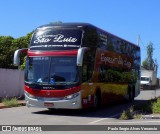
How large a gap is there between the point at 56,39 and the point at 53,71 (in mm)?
1525

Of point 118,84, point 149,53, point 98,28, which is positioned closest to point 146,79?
point 149,53

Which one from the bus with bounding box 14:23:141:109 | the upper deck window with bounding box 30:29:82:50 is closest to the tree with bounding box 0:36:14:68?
the bus with bounding box 14:23:141:109

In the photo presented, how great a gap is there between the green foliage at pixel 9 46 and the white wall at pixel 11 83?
19277 millimetres

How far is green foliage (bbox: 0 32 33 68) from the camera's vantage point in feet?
164

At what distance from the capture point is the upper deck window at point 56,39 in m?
18.3

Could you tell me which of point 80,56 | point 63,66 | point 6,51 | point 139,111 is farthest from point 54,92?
point 6,51

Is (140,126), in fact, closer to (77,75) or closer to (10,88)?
(77,75)

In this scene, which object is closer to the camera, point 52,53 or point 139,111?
point 52,53

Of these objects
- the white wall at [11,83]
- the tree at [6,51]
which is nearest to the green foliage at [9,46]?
the tree at [6,51]

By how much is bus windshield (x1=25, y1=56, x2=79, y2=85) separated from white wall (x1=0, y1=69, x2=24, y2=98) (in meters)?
9.96

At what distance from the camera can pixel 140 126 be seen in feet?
45.0

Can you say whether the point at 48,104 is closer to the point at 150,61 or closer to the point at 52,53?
the point at 52,53

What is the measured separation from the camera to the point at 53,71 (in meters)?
18.0

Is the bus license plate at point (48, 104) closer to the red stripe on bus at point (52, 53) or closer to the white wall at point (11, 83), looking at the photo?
the red stripe on bus at point (52, 53)
